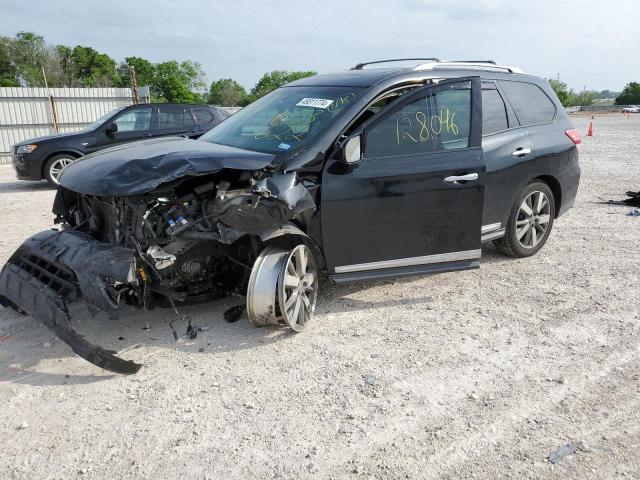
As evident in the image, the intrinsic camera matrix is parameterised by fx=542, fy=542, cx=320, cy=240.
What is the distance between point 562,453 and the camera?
8.93 ft

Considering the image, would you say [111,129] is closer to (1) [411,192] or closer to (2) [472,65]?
(2) [472,65]

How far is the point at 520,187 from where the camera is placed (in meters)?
5.35

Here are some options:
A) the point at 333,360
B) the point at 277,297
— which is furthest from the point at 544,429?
the point at 277,297

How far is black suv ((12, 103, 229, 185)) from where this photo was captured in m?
10.7

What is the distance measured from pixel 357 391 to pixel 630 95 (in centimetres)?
10807

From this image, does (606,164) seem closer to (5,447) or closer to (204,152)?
(204,152)

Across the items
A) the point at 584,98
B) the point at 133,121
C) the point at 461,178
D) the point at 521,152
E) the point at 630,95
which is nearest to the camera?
the point at 461,178

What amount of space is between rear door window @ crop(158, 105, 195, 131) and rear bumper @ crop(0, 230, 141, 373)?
24.4 ft

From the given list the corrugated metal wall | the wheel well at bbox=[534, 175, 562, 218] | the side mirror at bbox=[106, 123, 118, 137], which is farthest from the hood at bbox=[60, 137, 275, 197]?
the corrugated metal wall

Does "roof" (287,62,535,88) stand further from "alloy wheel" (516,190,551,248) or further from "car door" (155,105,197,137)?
"car door" (155,105,197,137)

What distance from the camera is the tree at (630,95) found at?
91188 millimetres

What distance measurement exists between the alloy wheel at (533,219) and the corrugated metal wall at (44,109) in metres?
16.2

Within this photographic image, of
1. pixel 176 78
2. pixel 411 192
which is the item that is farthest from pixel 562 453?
pixel 176 78

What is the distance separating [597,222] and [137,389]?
21.2 feet
